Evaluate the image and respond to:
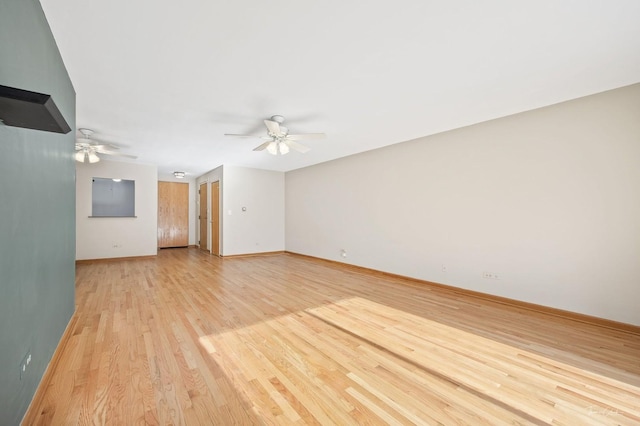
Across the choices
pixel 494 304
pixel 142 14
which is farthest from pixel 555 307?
pixel 142 14

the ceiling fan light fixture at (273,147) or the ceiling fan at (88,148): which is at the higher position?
the ceiling fan at (88,148)

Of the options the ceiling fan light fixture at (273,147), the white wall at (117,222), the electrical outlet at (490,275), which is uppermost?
the ceiling fan light fixture at (273,147)

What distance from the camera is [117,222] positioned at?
6648mm

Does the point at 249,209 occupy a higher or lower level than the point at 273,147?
lower

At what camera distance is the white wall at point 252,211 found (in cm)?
711

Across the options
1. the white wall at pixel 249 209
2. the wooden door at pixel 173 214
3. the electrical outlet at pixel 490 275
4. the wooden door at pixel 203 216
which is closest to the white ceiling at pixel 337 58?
the electrical outlet at pixel 490 275

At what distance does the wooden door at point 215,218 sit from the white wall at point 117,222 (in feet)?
4.77

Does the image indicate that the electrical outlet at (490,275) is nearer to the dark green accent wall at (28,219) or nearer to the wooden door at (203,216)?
the dark green accent wall at (28,219)

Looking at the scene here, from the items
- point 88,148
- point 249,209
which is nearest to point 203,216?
point 249,209

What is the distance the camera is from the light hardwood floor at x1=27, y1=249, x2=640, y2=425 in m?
1.57

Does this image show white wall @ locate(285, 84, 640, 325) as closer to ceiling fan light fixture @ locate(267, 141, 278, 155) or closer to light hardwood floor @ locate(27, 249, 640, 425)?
light hardwood floor @ locate(27, 249, 640, 425)

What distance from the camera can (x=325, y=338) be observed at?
2506mm

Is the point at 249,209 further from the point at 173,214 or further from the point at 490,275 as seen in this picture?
the point at 490,275

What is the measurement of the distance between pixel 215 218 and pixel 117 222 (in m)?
2.32
